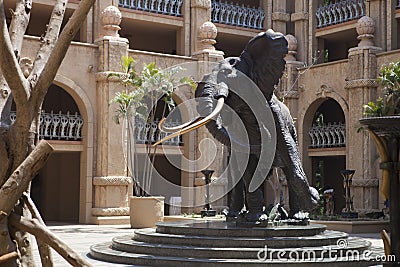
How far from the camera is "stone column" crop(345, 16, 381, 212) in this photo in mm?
23875

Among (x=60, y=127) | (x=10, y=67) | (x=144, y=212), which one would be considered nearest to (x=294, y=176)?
(x=10, y=67)

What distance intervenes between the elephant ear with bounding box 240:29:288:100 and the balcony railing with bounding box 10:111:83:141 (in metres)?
11.9

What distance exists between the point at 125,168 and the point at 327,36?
10.1 meters

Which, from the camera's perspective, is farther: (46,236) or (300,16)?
(300,16)

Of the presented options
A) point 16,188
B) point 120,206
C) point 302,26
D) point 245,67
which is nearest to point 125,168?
point 120,206

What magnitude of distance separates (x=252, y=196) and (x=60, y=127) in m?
13.2

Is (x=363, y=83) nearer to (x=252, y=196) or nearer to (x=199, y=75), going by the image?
(x=199, y=75)

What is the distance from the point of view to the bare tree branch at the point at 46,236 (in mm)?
5297

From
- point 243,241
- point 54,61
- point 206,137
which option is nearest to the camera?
point 54,61

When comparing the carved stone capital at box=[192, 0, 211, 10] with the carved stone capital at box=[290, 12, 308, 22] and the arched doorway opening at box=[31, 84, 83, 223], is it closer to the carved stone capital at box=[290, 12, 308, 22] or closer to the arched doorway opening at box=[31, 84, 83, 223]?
the carved stone capital at box=[290, 12, 308, 22]

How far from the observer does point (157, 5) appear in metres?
26.1

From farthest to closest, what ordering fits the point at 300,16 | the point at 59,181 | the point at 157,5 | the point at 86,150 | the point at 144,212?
the point at 59,181, the point at 300,16, the point at 157,5, the point at 86,150, the point at 144,212

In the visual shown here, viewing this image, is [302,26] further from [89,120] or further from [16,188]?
[16,188]

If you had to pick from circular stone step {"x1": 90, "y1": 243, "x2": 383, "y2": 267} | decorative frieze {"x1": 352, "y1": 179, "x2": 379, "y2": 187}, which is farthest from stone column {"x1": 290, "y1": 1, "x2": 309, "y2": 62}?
circular stone step {"x1": 90, "y1": 243, "x2": 383, "y2": 267}
